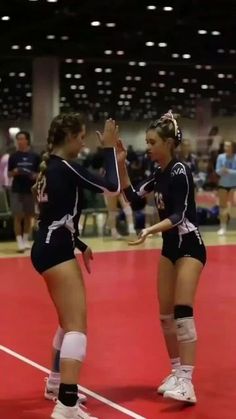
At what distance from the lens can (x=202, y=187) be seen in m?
15.9

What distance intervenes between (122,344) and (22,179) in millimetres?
5596

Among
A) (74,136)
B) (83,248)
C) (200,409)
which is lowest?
(200,409)

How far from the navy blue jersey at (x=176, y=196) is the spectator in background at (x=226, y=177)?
878cm

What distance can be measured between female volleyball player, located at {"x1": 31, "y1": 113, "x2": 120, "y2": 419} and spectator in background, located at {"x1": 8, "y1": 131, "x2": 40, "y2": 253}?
6.92 m

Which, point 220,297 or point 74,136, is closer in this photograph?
point 74,136

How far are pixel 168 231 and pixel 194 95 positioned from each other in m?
14.5

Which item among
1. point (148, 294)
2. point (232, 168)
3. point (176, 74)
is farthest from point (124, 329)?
point (176, 74)

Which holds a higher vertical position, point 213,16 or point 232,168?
point 213,16

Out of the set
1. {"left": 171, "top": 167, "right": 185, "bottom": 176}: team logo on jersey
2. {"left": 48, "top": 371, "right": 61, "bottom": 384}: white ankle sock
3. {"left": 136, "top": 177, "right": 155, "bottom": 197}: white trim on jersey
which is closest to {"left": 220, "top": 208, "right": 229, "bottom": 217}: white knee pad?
{"left": 136, "top": 177, "right": 155, "bottom": 197}: white trim on jersey

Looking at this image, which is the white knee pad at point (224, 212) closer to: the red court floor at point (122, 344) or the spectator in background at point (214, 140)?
the spectator in background at point (214, 140)

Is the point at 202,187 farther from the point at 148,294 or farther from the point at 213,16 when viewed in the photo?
the point at 148,294

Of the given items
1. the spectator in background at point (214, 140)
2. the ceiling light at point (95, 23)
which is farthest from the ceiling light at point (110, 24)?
the spectator in background at point (214, 140)

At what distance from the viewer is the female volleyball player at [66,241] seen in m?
4.22

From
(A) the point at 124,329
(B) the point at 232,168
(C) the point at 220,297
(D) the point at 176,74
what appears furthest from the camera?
(D) the point at 176,74
